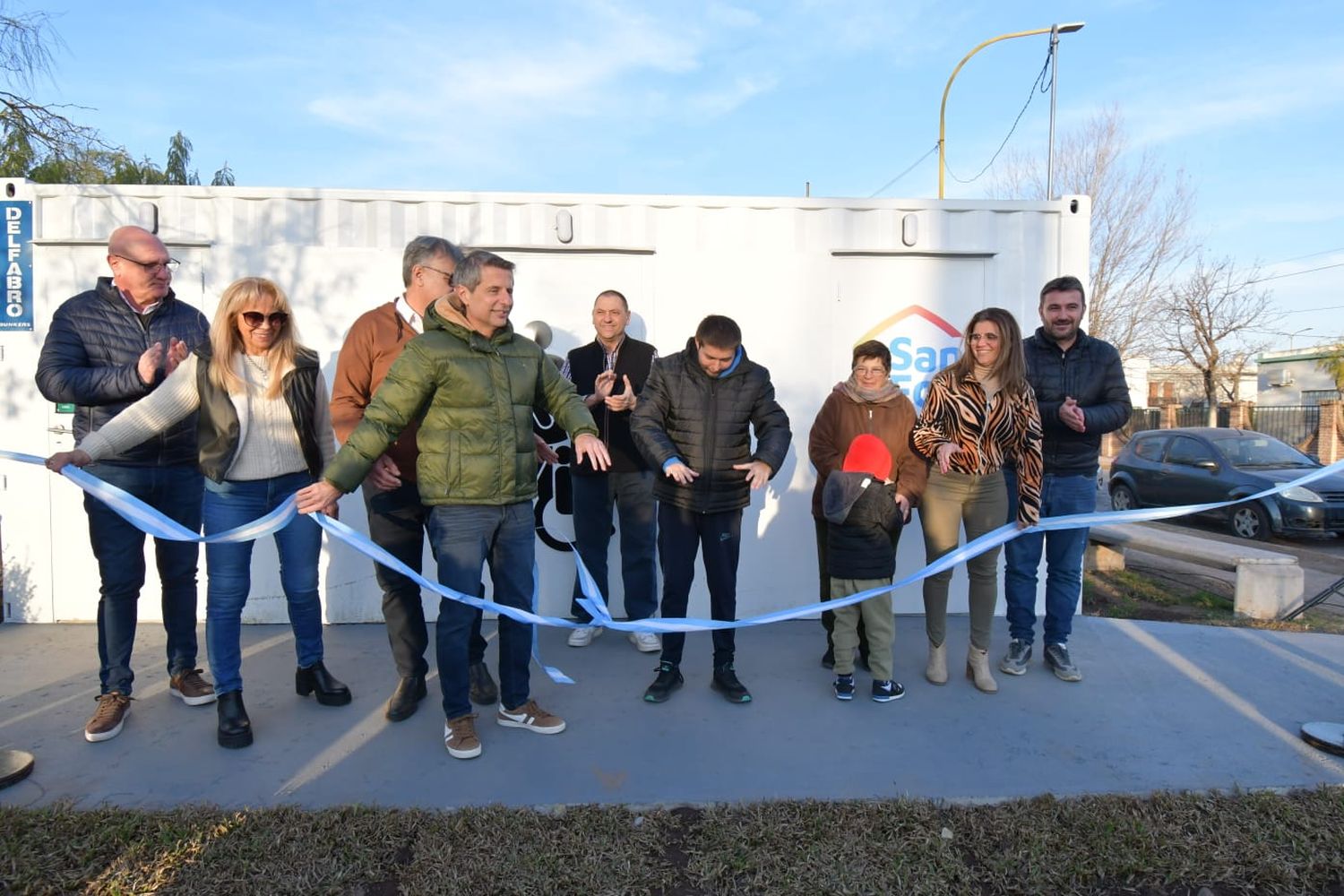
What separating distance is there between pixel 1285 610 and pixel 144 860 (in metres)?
7.38

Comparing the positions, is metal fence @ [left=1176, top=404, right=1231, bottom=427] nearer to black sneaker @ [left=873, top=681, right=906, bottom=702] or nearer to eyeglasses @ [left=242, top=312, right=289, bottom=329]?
black sneaker @ [left=873, top=681, right=906, bottom=702]

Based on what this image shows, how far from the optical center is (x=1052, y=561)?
174 inches

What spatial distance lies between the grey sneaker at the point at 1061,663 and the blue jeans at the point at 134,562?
175 inches

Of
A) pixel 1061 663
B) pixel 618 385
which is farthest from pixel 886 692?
pixel 618 385

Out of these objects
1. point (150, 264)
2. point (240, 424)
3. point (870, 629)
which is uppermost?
point (150, 264)

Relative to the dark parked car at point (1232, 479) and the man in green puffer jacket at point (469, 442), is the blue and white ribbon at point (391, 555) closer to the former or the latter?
the man in green puffer jacket at point (469, 442)

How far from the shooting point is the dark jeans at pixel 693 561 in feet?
12.9

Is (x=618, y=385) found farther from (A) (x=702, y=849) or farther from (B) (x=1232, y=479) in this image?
(B) (x=1232, y=479)

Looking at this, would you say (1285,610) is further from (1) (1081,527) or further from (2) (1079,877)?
(2) (1079,877)

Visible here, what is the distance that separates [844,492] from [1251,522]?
1019 cm

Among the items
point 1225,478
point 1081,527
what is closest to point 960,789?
point 1081,527

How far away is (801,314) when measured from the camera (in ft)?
17.9

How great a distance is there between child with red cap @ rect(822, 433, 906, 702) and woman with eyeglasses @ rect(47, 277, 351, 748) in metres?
2.36

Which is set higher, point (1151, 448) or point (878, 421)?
point (878, 421)
